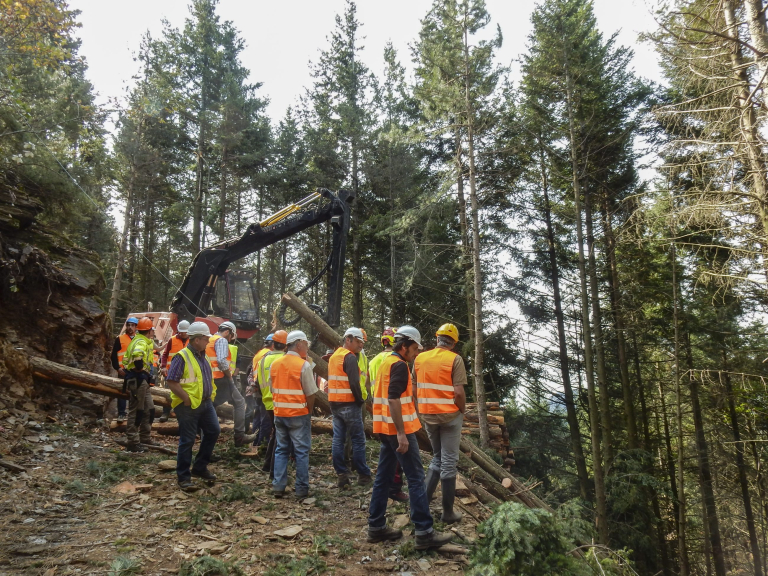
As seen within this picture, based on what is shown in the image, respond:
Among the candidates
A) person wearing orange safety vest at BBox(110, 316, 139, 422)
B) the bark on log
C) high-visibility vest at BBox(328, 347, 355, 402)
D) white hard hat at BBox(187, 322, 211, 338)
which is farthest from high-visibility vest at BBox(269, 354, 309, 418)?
person wearing orange safety vest at BBox(110, 316, 139, 422)

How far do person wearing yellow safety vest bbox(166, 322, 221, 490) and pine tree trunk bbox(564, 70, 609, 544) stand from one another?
985 cm

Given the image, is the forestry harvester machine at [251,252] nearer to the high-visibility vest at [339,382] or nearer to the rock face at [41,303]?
the rock face at [41,303]

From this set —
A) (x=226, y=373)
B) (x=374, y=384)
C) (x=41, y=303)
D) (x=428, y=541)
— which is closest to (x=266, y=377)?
(x=226, y=373)

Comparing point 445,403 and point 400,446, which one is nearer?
point 400,446

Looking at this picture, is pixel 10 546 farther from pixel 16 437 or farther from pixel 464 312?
pixel 464 312

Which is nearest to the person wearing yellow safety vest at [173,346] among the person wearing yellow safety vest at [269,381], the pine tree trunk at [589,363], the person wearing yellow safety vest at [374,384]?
the person wearing yellow safety vest at [269,381]

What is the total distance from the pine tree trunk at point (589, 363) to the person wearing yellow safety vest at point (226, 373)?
8.87 m

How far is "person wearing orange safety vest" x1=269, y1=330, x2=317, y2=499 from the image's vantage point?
6.03m

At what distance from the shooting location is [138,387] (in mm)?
7586

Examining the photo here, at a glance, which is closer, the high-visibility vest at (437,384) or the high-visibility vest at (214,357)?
the high-visibility vest at (437,384)

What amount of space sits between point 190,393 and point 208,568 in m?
2.50

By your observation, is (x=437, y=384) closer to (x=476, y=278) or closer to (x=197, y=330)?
(x=197, y=330)

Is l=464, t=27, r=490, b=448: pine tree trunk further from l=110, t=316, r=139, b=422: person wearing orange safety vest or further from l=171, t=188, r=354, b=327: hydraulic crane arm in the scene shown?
l=110, t=316, r=139, b=422: person wearing orange safety vest

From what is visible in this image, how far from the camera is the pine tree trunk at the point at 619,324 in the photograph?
599 inches
